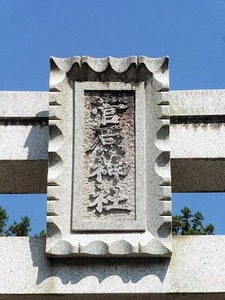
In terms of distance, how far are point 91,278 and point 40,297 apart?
1.33 feet

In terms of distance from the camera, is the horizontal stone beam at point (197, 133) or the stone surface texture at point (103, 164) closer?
the stone surface texture at point (103, 164)

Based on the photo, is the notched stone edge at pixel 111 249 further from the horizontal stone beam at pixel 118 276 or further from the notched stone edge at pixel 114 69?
the notched stone edge at pixel 114 69

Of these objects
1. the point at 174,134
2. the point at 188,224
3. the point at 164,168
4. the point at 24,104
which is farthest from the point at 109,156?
the point at 188,224

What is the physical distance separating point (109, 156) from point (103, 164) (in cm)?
9

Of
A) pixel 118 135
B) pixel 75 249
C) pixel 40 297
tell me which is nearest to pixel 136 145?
pixel 118 135

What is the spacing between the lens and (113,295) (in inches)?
196

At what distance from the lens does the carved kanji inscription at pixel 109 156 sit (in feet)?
16.9

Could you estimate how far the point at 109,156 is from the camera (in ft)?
17.5

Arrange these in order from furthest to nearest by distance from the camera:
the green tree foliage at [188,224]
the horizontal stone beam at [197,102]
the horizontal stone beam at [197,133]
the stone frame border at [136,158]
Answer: the green tree foliage at [188,224], the horizontal stone beam at [197,102], the horizontal stone beam at [197,133], the stone frame border at [136,158]

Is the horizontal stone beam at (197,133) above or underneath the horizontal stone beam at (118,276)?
above

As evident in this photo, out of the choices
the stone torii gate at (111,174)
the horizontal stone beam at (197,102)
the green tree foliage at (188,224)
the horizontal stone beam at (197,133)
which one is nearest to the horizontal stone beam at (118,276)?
the stone torii gate at (111,174)

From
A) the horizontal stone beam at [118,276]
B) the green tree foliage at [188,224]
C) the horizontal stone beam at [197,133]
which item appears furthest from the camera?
the green tree foliage at [188,224]

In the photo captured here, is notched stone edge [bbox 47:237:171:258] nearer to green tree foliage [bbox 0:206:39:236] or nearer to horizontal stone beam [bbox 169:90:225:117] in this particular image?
horizontal stone beam [bbox 169:90:225:117]

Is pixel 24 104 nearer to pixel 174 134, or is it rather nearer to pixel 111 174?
pixel 111 174
